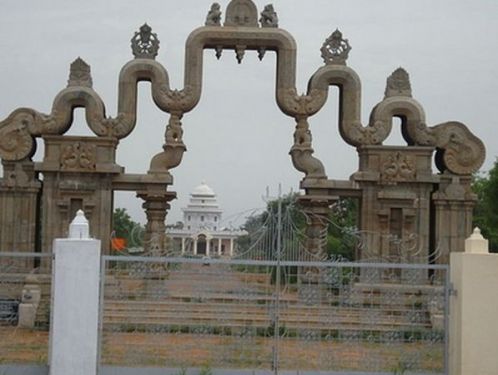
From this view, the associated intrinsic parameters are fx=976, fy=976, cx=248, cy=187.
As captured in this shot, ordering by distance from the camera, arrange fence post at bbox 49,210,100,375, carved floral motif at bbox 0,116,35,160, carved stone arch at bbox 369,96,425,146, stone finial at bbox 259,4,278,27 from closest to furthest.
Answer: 1. fence post at bbox 49,210,100,375
2. carved floral motif at bbox 0,116,35,160
3. carved stone arch at bbox 369,96,425,146
4. stone finial at bbox 259,4,278,27

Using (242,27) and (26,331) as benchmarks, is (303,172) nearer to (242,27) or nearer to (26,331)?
(242,27)

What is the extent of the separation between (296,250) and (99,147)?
4818mm

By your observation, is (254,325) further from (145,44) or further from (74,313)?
(145,44)

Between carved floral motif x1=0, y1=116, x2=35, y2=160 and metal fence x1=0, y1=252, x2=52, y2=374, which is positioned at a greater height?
carved floral motif x1=0, y1=116, x2=35, y2=160

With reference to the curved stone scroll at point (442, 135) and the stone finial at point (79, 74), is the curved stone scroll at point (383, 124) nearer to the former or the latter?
the curved stone scroll at point (442, 135)

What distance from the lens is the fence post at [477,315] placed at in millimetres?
10414

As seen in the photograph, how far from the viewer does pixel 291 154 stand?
18.9 metres

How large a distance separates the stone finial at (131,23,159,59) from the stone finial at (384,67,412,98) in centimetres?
464

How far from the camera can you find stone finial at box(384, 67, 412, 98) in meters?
19.2

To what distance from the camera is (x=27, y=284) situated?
58.4ft

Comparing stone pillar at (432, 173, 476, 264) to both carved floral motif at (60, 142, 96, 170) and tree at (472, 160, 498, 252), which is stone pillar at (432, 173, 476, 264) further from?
tree at (472, 160, 498, 252)

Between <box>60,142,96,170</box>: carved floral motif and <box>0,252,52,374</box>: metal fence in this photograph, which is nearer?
<box>0,252,52,374</box>: metal fence

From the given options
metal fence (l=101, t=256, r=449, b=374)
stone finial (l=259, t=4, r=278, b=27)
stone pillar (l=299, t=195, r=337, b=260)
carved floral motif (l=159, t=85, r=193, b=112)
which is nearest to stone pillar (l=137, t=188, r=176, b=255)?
carved floral motif (l=159, t=85, r=193, b=112)

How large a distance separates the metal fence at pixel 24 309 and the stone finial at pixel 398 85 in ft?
24.4
